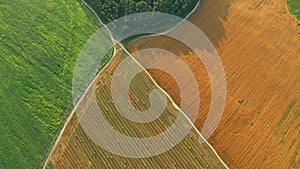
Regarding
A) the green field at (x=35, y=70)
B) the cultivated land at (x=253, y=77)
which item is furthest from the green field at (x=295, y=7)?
the green field at (x=35, y=70)

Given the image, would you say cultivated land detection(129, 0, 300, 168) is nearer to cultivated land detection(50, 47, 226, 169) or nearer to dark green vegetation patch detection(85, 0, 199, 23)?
cultivated land detection(50, 47, 226, 169)

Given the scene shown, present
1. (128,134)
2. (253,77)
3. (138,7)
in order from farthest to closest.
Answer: (138,7) → (253,77) → (128,134)

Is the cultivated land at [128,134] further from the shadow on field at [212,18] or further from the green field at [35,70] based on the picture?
the shadow on field at [212,18]

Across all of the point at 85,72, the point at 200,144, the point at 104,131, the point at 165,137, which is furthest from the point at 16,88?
the point at 200,144

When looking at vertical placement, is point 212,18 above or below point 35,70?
below

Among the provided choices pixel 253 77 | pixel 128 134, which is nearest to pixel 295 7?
pixel 253 77

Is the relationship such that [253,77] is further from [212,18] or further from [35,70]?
[35,70]
